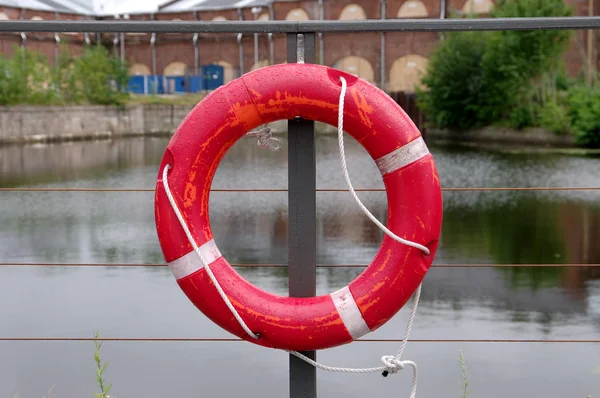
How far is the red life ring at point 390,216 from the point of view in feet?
4.69

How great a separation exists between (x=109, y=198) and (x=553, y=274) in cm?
683

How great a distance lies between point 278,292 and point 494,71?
17601 millimetres

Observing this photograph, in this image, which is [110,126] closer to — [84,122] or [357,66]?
[84,122]

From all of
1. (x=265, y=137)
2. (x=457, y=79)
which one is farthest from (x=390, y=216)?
(x=457, y=79)

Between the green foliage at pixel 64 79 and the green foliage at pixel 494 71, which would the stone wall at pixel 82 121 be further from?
the green foliage at pixel 494 71

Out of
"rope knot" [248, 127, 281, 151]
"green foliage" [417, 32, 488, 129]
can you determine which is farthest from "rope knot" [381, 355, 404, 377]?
"green foliage" [417, 32, 488, 129]

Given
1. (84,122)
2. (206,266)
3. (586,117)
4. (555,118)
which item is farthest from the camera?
(84,122)

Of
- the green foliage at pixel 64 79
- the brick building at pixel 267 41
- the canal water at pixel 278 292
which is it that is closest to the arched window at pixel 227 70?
the brick building at pixel 267 41

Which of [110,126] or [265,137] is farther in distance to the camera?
[110,126]

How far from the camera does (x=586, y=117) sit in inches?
728

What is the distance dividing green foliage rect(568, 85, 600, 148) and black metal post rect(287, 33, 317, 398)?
17796mm

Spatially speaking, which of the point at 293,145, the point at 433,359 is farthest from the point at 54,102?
the point at 293,145

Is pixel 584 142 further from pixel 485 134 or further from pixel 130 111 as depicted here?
pixel 130 111

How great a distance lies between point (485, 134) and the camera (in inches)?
950
